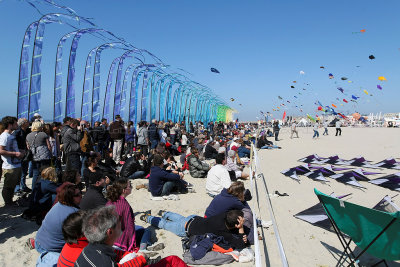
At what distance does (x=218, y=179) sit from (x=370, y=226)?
3267 mm

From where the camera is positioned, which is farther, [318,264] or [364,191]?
[364,191]

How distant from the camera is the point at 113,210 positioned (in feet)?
6.84

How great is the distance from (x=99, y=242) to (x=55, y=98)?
28.7 feet

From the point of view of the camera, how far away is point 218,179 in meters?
5.62

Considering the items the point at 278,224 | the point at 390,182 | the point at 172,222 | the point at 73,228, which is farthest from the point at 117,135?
the point at 390,182

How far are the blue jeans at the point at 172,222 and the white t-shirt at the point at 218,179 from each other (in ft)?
5.07

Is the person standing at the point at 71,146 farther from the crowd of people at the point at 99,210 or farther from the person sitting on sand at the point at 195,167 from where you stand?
the person sitting on sand at the point at 195,167

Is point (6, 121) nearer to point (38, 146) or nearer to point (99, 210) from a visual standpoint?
point (38, 146)

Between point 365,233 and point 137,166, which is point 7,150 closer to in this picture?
point 137,166

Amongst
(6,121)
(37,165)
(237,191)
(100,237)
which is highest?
(6,121)

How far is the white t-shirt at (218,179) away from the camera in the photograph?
18.2 ft

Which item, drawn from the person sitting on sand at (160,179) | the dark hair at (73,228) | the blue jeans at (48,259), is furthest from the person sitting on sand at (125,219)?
the person sitting on sand at (160,179)

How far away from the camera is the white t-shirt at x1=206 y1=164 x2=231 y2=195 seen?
5547 millimetres

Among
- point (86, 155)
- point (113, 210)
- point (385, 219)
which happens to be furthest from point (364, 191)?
point (86, 155)
